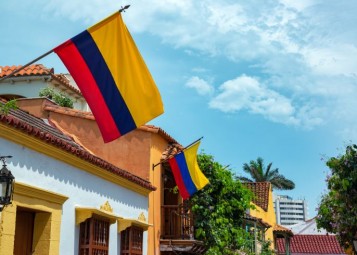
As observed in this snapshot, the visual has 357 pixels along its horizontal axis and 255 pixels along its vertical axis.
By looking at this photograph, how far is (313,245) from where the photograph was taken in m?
37.0

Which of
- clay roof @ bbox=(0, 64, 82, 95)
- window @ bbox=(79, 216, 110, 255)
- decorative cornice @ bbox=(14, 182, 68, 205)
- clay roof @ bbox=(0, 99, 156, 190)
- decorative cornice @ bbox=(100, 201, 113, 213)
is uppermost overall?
clay roof @ bbox=(0, 64, 82, 95)

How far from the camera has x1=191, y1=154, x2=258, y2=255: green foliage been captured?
16.1 metres

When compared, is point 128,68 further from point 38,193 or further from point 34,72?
point 34,72

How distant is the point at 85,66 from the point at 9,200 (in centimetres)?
203

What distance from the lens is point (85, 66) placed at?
6.92m

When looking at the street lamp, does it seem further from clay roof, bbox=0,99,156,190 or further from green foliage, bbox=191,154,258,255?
green foliage, bbox=191,154,258,255

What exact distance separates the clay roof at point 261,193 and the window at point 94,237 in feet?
75.7

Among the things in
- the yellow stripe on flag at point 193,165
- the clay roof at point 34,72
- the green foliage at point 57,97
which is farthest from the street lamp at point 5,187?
the clay roof at point 34,72

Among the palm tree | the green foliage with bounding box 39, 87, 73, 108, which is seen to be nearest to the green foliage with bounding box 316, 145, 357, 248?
the green foliage with bounding box 39, 87, 73, 108

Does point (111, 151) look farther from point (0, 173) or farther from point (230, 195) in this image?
point (0, 173)

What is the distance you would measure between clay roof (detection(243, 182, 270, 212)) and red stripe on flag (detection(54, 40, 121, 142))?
87.7ft

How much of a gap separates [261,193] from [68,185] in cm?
2637

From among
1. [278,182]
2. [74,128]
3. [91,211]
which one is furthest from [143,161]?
[278,182]

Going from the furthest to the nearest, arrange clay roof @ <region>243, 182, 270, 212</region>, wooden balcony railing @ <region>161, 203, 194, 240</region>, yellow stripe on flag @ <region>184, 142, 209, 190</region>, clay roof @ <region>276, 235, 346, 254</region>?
clay roof @ <region>276, 235, 346, 254</region>, clay roof @ <region>243, 182, 270, 212</region>, wooden balcony railing @ <region>161, 203, 194, 240</region>, yellow stripe on flag @ <region>184, 142, 209, 190</region>
